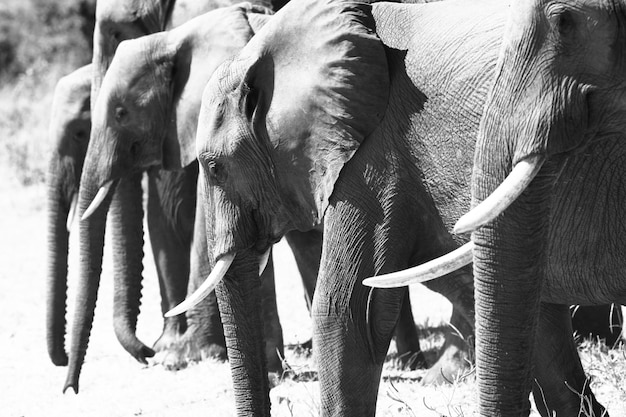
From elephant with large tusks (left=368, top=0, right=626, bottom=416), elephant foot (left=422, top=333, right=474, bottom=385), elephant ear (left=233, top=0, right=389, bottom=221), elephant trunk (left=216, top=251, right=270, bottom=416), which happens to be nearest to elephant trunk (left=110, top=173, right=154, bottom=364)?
elephant foot (left=422, top=333, right=474, bottom=385)

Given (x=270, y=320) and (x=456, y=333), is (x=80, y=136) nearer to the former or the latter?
(x=270, y=320)

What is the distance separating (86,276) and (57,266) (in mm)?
604

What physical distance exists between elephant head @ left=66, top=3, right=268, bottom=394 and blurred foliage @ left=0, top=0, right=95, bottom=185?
5561mm

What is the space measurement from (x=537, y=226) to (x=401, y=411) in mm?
1950

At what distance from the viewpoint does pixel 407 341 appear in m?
6.46

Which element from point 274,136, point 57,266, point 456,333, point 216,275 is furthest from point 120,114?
point 274,136

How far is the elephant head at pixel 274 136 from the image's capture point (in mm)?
4234

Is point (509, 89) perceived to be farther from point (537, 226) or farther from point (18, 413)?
point (18, 413)

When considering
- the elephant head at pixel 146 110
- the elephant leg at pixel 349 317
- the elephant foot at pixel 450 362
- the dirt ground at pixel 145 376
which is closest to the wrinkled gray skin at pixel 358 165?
the elephant leg at pixel 349 317

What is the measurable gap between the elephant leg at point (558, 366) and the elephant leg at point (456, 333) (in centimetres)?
25

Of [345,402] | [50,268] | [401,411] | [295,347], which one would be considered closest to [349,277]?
[345,402]

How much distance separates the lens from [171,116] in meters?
6.32

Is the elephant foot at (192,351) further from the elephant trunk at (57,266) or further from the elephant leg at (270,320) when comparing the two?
Answer: the elephant trunk at (57,266)

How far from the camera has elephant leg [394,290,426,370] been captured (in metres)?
6.41
